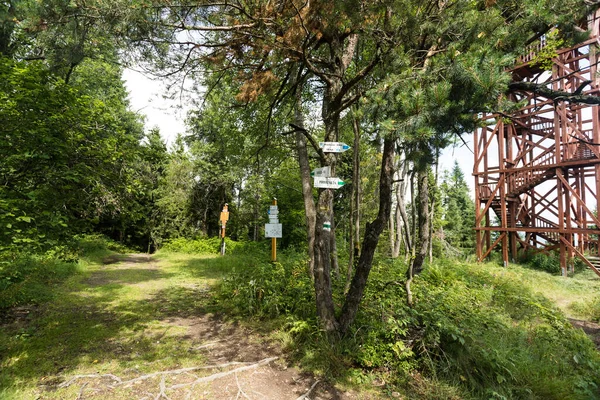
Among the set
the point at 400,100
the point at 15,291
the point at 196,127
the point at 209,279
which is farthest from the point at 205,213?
the point at 400,100

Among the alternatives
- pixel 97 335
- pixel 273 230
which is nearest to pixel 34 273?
pixel 97 335

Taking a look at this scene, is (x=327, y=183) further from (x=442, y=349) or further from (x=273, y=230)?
(x=273, y=230)

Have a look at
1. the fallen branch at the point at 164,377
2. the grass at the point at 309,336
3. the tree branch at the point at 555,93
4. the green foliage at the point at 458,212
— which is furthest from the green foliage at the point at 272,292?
the green foliage at the point at 458,212

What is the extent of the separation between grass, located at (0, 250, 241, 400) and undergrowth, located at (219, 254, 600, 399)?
1536mm

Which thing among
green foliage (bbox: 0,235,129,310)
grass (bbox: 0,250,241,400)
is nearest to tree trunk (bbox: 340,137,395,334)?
grass (bbox: 0,250,241,400)

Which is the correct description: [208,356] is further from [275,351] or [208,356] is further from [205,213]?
[205,213]

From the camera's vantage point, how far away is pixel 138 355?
3451 mm

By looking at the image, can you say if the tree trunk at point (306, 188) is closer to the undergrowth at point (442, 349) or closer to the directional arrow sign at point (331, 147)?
the undergrowth at point (442, 349)

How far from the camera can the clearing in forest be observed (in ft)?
9.16

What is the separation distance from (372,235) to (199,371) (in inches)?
97.5

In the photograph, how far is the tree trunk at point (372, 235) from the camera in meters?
3.17

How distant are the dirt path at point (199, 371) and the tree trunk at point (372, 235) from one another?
0.85m

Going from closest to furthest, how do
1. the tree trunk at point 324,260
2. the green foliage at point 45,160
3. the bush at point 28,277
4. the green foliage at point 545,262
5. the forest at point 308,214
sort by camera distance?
the forest at point 308,214, the green foliage at point 45,160, the tree trunk at point 324,260, the bush at point 28,277, the green foliage at point 545,262

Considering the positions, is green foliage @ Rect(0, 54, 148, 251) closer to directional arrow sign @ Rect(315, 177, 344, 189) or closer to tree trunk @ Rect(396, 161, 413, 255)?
directional arrow sign @ Rect(315, 177, 344, 189)
